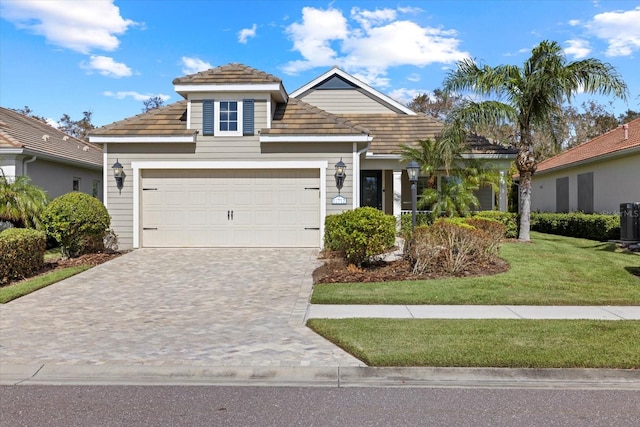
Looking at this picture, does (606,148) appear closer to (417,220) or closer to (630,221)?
(630,221)

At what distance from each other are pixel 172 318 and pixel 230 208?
Result: 7.93 metres

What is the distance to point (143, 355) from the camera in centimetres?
602

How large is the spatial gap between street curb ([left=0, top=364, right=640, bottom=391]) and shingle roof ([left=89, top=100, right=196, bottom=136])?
1055 centimetres

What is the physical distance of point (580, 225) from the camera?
63.9 feet

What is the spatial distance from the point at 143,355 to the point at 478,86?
520 inches

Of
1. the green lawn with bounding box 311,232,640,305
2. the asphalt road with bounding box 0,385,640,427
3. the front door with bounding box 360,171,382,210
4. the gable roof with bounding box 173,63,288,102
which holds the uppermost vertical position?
the gable roof with bounding box 173,63,288,102

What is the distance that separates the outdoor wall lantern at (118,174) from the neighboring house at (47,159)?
3.36 m

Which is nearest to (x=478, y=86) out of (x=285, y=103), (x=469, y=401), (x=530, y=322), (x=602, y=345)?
(x=285, y=103)

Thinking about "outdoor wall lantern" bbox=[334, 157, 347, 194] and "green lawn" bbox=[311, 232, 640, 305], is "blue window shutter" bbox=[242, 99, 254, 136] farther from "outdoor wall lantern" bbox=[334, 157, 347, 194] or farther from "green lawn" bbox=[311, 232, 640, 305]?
"green lawn" bbox=[311, 232, 640, 305]

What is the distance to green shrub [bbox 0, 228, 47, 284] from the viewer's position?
1068cm

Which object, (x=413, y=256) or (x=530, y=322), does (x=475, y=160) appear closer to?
(x=413, y=256)

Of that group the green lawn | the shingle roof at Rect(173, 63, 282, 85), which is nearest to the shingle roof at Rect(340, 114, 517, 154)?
the shingle roof at Rect(173, 63, 282, 85)

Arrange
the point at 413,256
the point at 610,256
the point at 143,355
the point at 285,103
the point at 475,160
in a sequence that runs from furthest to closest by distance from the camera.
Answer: the point at 475,160, the point at 285,103, the point at 610,256, the point at 413,256, the point at 143,355

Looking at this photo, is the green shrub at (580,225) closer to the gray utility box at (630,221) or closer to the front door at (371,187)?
the gray utility box at (630,221)
